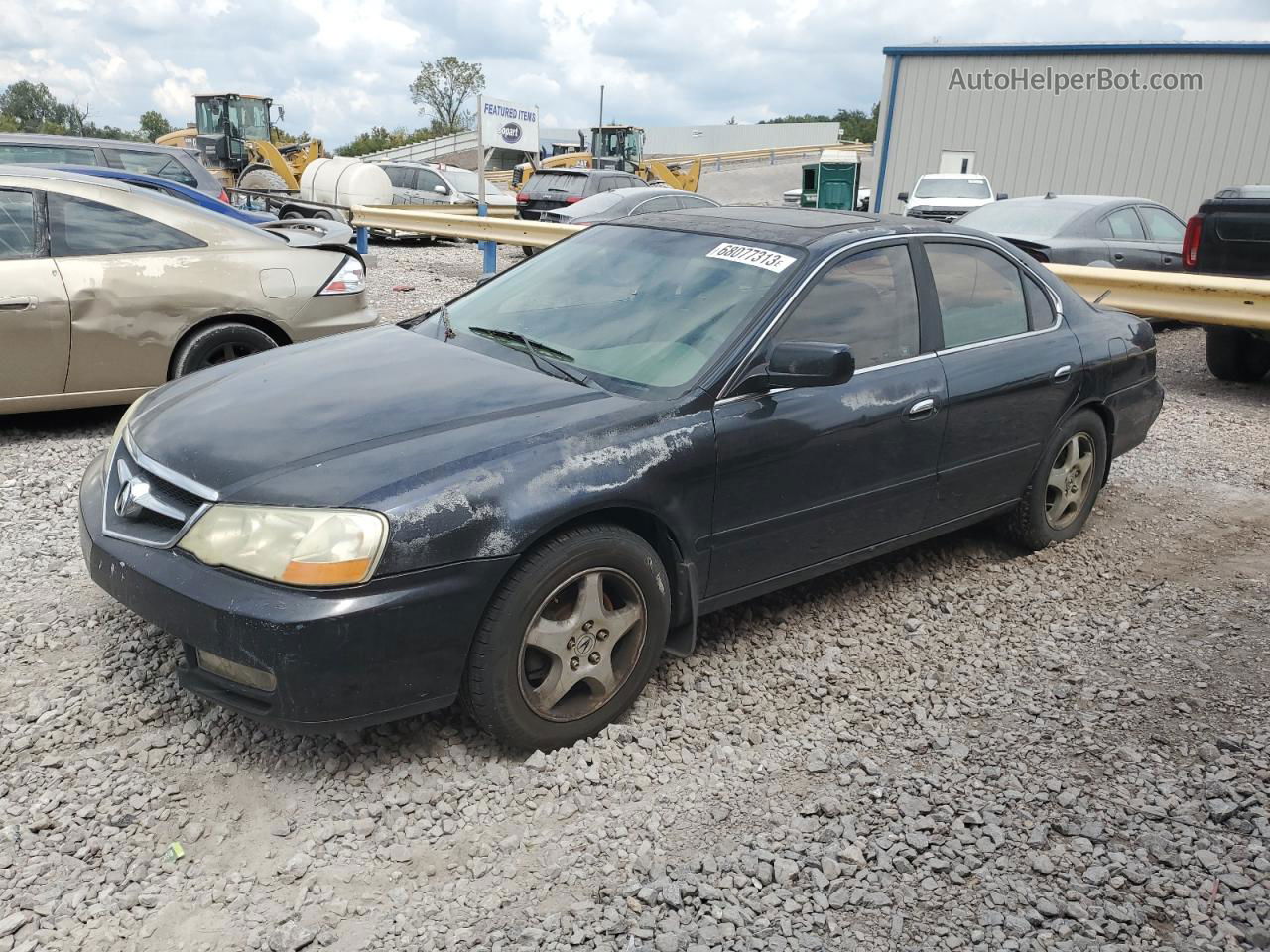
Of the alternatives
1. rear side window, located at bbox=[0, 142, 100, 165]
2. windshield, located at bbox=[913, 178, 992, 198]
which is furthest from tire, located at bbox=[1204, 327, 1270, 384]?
rear side window, located at bbox=[0, 142, 100, 165]

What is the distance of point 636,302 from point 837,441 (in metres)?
0.89

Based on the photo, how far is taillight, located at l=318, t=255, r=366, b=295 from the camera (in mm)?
6441

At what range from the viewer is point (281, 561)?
108 inches

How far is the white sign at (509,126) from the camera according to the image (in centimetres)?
2430

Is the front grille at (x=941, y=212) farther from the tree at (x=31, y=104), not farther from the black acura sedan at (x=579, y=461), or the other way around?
the tree at (x=31, y=104)

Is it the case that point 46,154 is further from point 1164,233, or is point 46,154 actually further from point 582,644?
point 1164,233

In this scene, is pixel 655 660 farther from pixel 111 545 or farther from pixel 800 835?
pixel 111 545

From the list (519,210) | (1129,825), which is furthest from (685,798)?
(519,210)

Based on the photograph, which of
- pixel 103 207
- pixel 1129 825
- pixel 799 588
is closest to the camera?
pixel 1129 825

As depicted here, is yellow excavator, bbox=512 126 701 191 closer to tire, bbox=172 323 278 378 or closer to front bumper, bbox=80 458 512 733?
tire, bbox=172 323 278 378

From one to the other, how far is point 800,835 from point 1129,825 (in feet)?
3.05

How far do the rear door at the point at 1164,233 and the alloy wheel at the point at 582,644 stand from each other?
9395 millimetres

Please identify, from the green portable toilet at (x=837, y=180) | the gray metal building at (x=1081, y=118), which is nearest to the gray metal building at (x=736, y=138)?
the green portable toilet at (x=837, y=180)

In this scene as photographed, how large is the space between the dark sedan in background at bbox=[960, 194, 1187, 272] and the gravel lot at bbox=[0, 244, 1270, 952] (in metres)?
6.52
